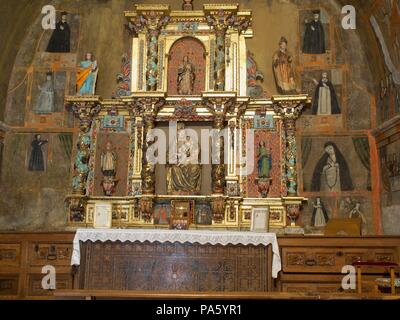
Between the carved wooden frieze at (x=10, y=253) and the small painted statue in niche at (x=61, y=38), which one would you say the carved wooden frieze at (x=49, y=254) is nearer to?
the carved wooden frieze at (x=10, y=253)

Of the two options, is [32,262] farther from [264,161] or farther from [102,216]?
[264,161]

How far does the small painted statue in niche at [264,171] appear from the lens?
35.9 ft

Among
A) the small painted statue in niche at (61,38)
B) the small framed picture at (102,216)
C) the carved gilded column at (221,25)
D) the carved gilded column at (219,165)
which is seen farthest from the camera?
the small painted statue in niche at (61,38)

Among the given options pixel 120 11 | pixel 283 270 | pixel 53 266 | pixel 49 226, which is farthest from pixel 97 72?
pixel 283 270

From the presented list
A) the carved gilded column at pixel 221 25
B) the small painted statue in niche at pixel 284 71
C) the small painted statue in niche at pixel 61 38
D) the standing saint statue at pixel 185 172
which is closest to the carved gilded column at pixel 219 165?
the standing saint statue at pixel 185 172

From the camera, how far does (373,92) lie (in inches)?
448

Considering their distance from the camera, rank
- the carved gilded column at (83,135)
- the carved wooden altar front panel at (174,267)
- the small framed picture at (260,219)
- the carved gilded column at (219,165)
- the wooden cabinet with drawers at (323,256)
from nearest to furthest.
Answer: the carved wooden altar front panel at (174,267) < the wooden cabinet with drawers at (323,256) < the small framed picture at (260,219) < the carved gilded column at (219,165) < the carved gilded column at (83,135)

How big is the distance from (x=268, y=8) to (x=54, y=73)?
500 centimetres

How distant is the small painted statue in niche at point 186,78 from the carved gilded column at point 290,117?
181 centimetres

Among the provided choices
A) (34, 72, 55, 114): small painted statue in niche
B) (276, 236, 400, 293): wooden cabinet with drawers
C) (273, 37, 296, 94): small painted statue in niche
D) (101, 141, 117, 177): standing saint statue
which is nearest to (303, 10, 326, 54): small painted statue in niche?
(273, 37, 296, 94): small painted statue in niche

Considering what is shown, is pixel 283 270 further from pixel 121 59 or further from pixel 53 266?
pixel 121 59

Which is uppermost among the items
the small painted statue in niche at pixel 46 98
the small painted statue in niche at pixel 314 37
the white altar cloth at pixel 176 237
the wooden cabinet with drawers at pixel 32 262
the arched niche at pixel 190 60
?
the small painted statue in niche at pixel 314 37

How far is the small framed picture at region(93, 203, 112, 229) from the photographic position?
1013 centimetres

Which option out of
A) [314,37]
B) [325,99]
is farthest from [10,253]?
[314,37]
